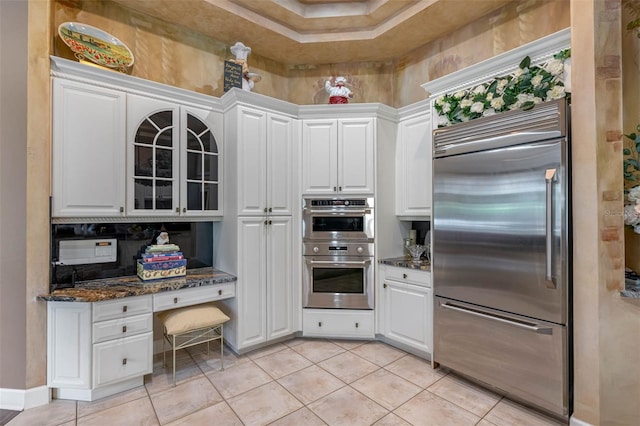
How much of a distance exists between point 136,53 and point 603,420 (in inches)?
174

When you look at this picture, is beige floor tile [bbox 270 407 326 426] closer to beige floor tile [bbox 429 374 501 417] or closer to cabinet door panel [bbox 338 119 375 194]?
beige floor tile [bbox 429 374 501 417]

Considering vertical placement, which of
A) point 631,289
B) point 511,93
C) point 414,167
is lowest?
point 631,289

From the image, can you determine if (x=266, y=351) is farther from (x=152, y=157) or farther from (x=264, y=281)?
(x=152, y=157)

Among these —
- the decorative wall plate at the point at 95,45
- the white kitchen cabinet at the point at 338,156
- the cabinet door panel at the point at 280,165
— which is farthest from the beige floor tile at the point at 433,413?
the decorative wall plate at the point at 95,45

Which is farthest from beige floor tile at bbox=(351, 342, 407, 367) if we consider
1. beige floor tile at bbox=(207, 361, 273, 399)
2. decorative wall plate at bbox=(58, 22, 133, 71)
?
decorative wall plate at bbox=(58, 22, 133, 71)

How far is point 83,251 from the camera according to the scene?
252 cm

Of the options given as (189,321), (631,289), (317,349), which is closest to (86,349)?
(189,321)

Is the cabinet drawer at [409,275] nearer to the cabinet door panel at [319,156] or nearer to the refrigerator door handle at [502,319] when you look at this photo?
the refrigerator door handle at [502,319]

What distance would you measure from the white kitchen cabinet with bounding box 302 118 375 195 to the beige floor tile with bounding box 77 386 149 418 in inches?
85.2

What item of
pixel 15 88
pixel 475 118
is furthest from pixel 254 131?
pixel 475 118

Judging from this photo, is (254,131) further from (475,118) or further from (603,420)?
(603,420)

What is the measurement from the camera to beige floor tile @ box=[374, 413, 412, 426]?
196 centimetres

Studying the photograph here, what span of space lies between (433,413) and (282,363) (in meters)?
1.29

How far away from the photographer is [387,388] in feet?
7.72
